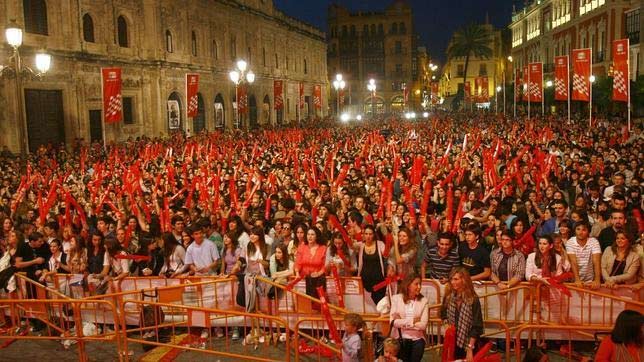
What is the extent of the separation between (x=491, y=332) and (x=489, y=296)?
0.44m

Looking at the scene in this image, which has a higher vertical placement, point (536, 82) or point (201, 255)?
point (536, 82)

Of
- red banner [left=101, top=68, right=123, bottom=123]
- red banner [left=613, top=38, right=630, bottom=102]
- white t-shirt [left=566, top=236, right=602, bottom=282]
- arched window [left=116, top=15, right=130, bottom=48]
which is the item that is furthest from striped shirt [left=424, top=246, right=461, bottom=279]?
arched window [left=116, top=15, right=130, bottom=48]

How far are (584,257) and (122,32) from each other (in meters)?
32.2

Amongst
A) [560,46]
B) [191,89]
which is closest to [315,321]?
[191,89]

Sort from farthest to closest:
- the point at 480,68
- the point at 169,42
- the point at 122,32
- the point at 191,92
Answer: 1. the point at 480,68
2. the point at 169,42
3. the point at 122,32
4. the point at 191,92

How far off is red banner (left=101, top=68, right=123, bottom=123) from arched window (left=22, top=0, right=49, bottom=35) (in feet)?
23.7

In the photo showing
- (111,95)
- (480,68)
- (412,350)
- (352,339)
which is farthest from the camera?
(480,68)

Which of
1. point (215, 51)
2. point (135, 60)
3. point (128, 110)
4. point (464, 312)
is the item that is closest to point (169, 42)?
point (135, 60)

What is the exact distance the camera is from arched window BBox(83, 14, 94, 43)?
107 ft

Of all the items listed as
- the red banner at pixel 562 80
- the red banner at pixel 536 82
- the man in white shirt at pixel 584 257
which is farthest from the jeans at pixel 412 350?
the red banner at pixel 536 82

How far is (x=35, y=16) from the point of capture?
96.1ft

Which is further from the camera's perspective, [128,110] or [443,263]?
[128,110]

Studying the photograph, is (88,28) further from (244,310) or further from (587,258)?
(587,258)

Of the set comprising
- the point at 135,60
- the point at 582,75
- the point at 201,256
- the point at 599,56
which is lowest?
the point at 201,256
